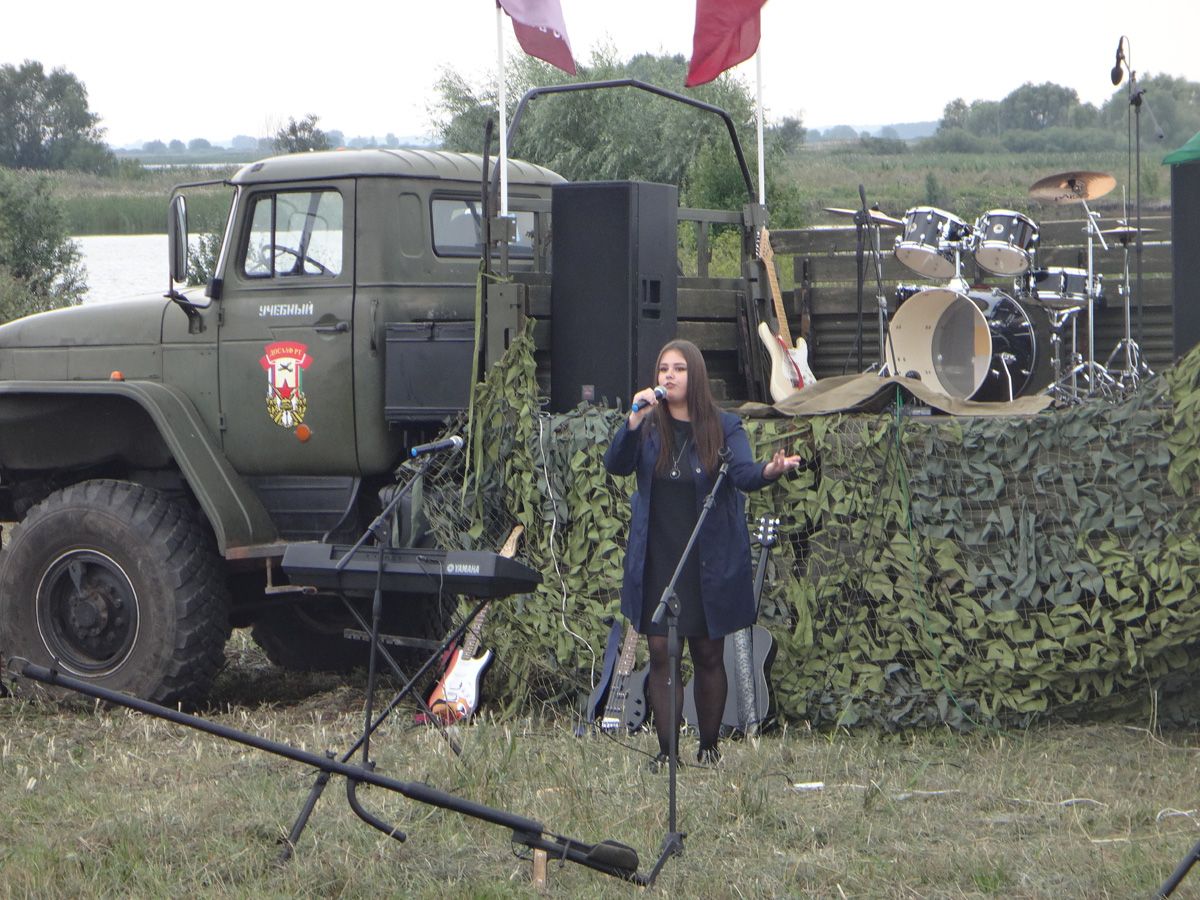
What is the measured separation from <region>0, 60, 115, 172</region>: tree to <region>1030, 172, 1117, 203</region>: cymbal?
62.1ft

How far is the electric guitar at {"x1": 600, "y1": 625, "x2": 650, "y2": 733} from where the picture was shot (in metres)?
5.98

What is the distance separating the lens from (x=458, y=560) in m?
4.72

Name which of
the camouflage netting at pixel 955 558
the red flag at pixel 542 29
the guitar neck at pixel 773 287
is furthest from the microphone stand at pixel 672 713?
the red flag at pixel 542 29

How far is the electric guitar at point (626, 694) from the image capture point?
5.98m

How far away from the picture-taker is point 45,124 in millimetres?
27531

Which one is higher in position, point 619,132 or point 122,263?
point 619,132

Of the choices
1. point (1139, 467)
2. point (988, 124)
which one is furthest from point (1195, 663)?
point (988, 124)

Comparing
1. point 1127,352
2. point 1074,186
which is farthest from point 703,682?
point 1074,186

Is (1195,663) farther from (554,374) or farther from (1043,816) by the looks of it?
(554,374)

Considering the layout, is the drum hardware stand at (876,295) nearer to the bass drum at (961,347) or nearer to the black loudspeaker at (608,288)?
the bass drum at (961,347)

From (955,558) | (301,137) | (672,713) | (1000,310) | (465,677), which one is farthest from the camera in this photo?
(301,137)

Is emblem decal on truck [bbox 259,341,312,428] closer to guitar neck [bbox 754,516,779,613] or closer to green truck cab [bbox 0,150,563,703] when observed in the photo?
green truck cab [bbox 0,150,563,703]

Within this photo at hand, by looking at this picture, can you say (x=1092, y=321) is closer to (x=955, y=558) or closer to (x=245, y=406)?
(x=955, y=558)

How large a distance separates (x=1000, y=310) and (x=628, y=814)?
596 cm
